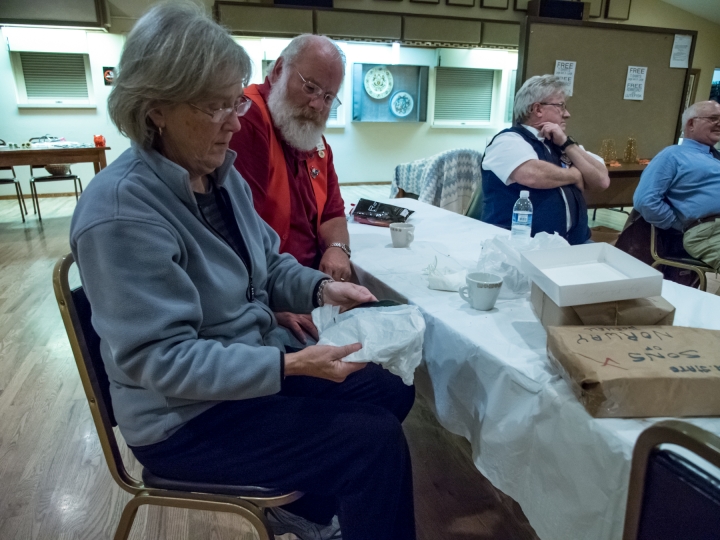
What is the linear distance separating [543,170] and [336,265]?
40.3 inches

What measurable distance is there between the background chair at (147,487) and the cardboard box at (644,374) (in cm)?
56

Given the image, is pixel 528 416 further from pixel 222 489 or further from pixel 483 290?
pixel 222 489

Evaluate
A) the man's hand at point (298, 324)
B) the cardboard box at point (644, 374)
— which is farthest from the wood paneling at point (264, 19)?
the cardboard box at point (644, 374)

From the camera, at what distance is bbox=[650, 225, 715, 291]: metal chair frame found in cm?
227

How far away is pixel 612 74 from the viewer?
11.0ft

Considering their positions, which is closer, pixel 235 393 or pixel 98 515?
pixel 235 393

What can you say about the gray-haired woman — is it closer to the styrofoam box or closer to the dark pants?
the dark pants

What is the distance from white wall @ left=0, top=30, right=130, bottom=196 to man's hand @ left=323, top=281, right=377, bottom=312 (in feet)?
21.0

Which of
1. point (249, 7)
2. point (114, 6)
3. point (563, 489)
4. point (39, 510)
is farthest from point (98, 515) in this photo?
point (114, 6)

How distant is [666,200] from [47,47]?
742cm

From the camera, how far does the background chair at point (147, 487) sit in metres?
0.86

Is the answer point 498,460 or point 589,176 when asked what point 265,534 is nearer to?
point 498,460

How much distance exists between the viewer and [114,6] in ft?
20.7

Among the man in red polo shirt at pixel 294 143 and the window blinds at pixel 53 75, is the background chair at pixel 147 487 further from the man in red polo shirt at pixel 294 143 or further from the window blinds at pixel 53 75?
the window blinds at pixel 53 75
